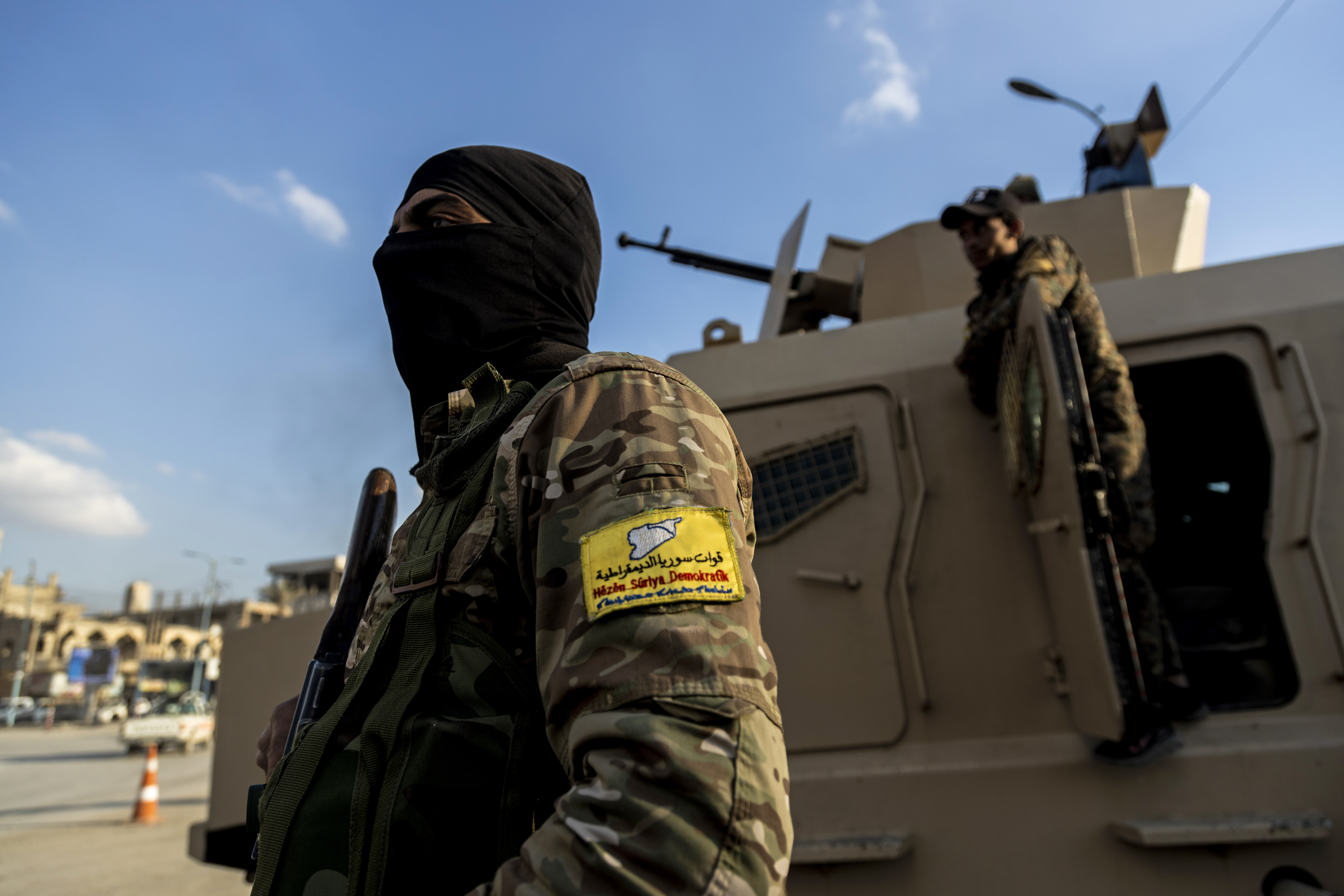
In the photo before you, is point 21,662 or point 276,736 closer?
point 276,736

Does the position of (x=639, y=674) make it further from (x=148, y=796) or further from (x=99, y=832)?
(x=148, y=796)

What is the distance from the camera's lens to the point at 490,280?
45.4 inches

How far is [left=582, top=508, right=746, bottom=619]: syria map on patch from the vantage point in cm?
72

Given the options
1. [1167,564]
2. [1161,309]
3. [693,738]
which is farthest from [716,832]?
[1167,564]

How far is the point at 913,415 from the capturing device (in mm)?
2689

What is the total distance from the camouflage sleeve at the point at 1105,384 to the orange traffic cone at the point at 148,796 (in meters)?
8.30

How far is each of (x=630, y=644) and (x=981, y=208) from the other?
102 inches

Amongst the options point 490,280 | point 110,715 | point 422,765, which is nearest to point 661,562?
point 422,765

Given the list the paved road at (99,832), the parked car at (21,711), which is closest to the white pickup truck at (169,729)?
the paved road at (99,832)

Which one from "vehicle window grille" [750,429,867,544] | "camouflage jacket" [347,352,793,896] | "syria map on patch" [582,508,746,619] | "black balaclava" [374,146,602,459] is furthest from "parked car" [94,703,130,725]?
"syria map on patch" [582,508,746,619]

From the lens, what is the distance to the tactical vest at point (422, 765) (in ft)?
2.61

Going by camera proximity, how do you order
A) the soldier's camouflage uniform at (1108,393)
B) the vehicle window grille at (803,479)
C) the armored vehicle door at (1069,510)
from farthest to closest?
1. the vehicle window grille at (803,479)
2. the soldier's camouflage uniform at (1108,393)
3. the armored vehicle door at (1069,510)

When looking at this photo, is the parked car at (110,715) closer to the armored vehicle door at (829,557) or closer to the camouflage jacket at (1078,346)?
the armored vehicle door at (829,557)

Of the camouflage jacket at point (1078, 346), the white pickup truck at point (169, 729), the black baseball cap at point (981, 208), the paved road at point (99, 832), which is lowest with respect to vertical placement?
the paved road at point (99, 832)
